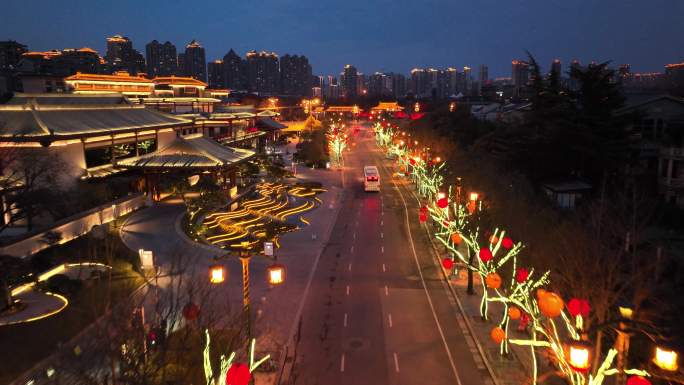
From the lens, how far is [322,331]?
20359mm

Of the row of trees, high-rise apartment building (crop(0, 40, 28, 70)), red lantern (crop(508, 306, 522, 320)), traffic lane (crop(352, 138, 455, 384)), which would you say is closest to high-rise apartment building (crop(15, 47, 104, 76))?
high-rise apartment building (crop(0, 40, 28, 70))

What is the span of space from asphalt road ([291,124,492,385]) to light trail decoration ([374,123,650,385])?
5.60ft

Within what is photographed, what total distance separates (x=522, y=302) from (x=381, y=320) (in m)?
6.15

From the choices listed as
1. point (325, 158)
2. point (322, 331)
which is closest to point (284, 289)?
point (322, 331)

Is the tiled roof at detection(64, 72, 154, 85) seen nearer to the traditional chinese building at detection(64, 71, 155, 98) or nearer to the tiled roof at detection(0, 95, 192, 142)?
the traditional chinese building at detection(64, 71, 155, 98)

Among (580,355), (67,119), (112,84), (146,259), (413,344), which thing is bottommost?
(413,344)

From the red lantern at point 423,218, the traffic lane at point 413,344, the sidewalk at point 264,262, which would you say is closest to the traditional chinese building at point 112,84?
the sidewalk at point 264,262

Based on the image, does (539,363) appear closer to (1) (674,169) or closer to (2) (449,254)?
(2) (449,254)

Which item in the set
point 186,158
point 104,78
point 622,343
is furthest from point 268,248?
point 104,78

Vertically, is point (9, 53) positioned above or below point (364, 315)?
above

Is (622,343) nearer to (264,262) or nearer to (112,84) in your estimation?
(264,262)

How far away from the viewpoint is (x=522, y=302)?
707 inches

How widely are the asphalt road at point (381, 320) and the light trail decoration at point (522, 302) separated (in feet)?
5.60

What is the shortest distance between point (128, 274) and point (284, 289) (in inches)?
308
